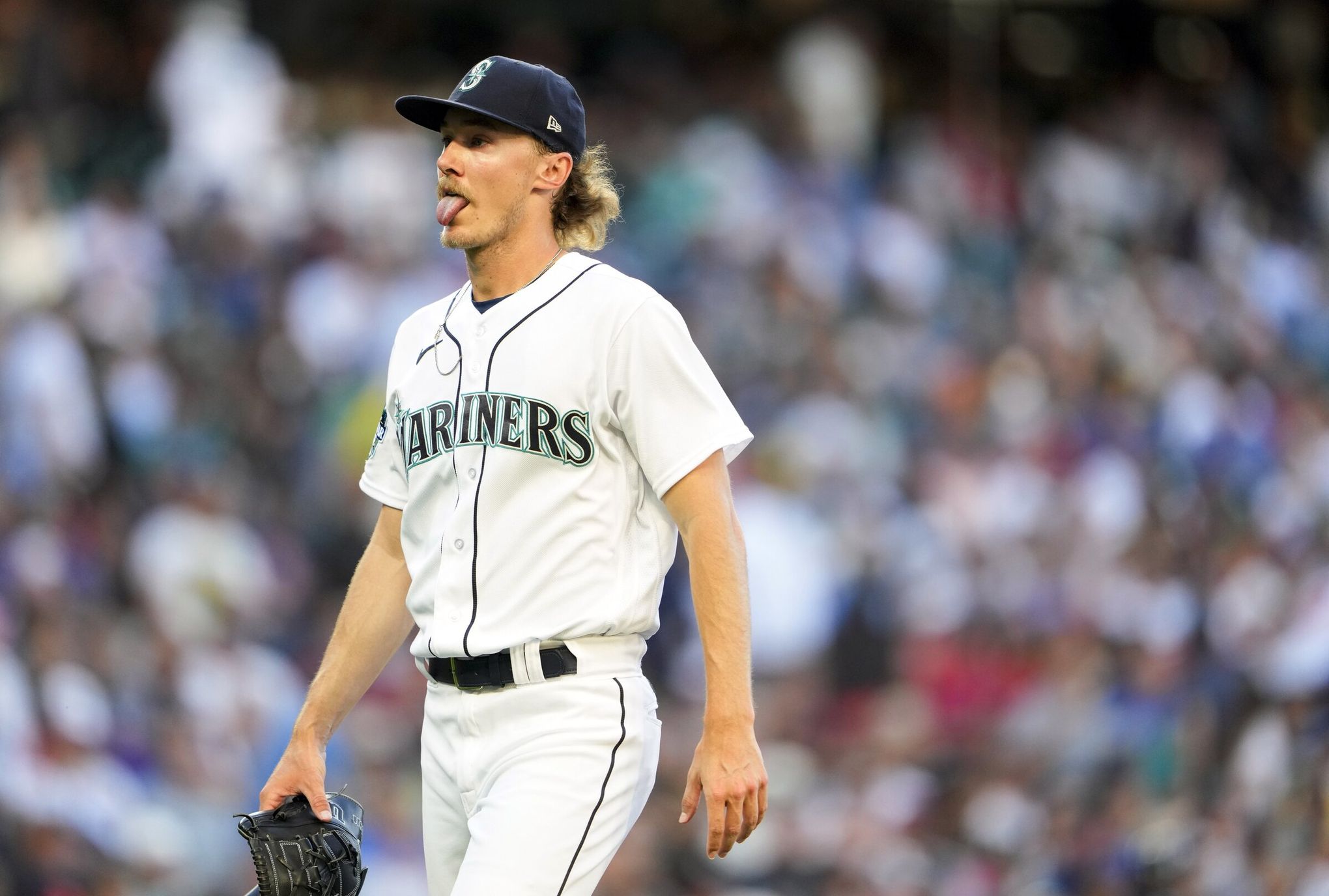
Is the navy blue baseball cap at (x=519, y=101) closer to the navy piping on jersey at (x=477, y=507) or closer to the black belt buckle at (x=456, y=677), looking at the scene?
the navy piping on jersey at (x=477, y=507)

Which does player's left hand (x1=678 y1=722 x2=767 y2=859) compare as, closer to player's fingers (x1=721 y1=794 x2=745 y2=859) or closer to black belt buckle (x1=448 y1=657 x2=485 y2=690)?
player's fingers (x1=721 y1=794 x2=745 y2=859)

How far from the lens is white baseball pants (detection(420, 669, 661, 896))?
2.82m

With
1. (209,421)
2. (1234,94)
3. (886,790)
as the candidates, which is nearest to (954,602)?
(886,790)

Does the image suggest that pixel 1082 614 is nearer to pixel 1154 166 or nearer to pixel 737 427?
pixel 1154 166

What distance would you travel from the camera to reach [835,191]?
10.5 meters

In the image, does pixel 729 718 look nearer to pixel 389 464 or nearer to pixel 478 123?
pixel 389 464

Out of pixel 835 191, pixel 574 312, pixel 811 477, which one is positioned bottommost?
pixel 811 477

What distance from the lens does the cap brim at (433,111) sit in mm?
3064

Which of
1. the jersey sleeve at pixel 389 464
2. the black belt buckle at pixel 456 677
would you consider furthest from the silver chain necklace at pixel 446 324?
the black belt buckle at pixel 456 677

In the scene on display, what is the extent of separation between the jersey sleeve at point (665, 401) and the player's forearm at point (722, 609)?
0.37 ft

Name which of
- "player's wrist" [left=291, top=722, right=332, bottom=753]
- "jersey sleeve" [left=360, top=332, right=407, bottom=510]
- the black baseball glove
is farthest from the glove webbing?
"jersey sleeve" [left=360, top=332, right=407, bottom=510]

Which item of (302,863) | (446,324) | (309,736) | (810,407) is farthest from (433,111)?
(810,407)

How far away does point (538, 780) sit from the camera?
286cm

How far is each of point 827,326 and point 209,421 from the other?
3.52m
